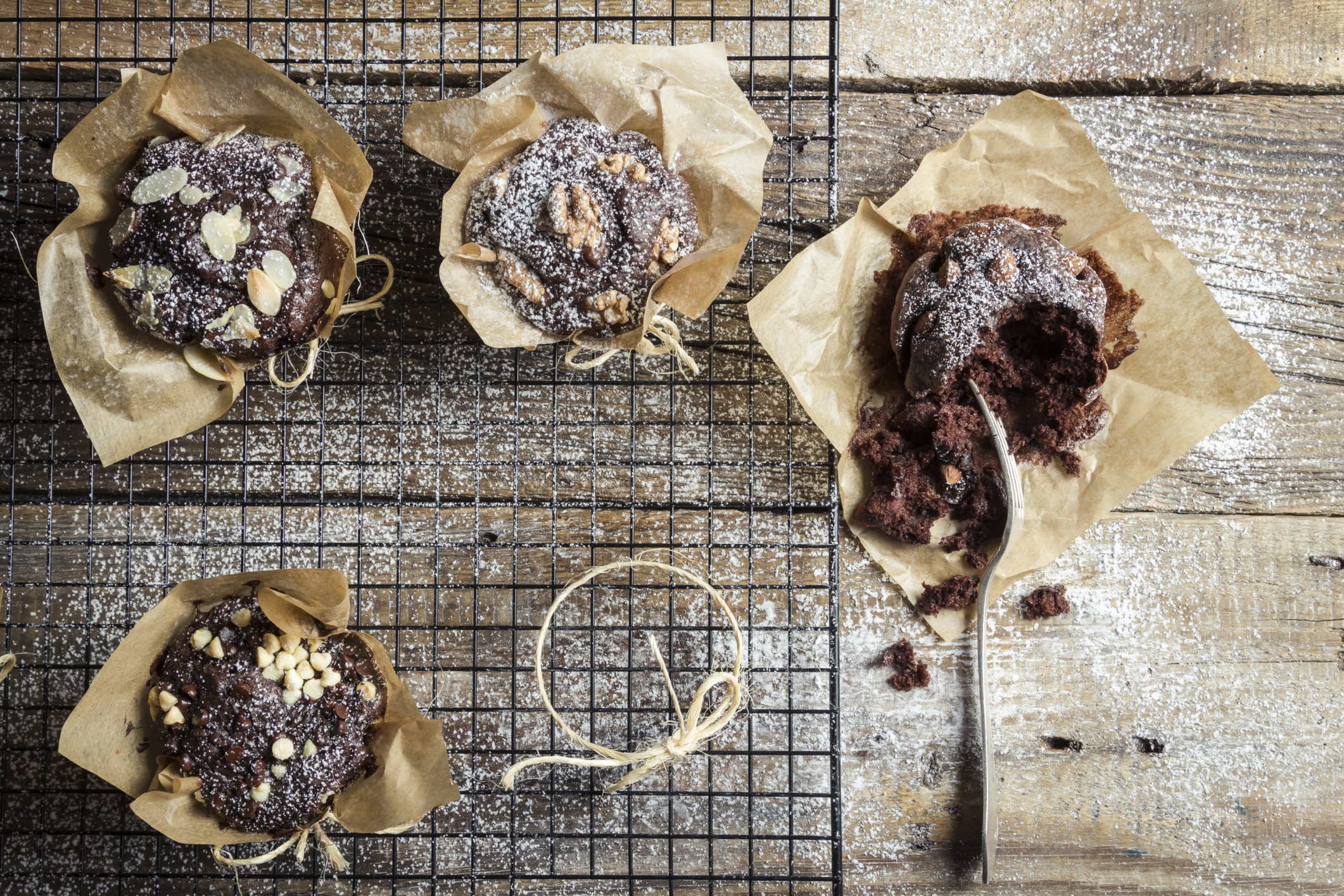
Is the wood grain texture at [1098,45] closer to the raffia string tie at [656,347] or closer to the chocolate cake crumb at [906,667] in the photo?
the raffia string tie at [656,347]

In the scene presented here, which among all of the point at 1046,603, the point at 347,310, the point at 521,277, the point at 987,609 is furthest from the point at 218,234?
the point at 1046,603

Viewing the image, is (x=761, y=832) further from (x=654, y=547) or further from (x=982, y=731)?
(x=654, y=547)

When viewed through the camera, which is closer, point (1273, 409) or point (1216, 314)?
point (1216, 314)

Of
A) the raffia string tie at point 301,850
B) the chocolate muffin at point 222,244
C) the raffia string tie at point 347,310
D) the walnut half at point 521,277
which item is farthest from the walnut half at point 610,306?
the raffia string tie at point 301,850

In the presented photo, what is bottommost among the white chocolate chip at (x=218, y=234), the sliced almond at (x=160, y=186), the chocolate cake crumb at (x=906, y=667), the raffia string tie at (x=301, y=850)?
the raffia string tie at (x=301, y=850)

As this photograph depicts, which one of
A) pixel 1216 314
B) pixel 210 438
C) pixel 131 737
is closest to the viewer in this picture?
pixel 131 737

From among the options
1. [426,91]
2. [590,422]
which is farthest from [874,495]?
[426,91]
